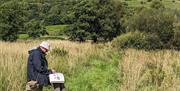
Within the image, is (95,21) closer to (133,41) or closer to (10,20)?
(10,20)

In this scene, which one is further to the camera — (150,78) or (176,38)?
(176,38)

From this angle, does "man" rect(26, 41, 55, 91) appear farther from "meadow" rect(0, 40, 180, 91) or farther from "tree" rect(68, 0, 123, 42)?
"tree" rect(68, 0, 123, 42)

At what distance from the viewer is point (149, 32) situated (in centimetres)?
3656

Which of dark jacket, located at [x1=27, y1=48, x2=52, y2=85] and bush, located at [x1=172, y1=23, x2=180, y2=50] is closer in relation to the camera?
dark jacket, located at [x1=27, y1=48, x2=52, y2=85]

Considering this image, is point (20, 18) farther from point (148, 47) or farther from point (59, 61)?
point (59, 61)

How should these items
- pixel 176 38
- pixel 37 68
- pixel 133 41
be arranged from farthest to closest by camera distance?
pixel 176 38
pixel 133 41
pixel 37 68

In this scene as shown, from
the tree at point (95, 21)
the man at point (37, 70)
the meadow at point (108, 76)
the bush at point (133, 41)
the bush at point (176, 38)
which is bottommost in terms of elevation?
the tree at point (95, 21)

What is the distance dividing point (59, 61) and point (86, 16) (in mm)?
39172

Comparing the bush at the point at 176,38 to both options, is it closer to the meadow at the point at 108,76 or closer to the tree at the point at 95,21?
the tree at the point at 95,21

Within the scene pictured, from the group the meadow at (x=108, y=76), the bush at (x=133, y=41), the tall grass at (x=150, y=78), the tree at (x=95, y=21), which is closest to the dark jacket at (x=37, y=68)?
the meadow at (x=108, y=76)

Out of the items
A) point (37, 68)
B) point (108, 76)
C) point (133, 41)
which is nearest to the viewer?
point (37, 68)

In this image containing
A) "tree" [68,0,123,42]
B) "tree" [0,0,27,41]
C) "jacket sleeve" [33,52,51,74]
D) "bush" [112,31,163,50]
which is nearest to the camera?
"jacket sleeve" [33,52,51,74]

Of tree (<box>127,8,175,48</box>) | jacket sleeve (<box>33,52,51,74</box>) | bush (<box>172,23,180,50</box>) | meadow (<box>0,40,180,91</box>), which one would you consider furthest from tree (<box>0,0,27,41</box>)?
jacket sleeve (<box>33,52,51,74</box>)

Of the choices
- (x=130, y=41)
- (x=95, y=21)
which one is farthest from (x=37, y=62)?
(x=95, y=21)
